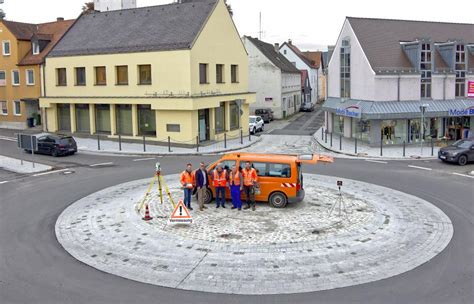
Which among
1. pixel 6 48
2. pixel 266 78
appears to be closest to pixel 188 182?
pixel 6 48

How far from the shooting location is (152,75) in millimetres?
34000

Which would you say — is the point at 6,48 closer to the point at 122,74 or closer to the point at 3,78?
the point at 3,78

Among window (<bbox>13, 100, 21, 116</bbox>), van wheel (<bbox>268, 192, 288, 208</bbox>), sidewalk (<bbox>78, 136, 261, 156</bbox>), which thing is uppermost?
window (<bbox>13, 100, 21, 116</bbox>)

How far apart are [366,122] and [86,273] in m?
27.2

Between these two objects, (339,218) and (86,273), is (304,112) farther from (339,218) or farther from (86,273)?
(86,273)

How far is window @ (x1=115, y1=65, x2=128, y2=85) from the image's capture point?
35.8 meters

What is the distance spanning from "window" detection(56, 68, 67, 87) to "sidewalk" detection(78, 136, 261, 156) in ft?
18.4

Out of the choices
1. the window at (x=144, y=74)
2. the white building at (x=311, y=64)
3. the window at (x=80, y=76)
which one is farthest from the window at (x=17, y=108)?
the white building at (x=311, y=64)

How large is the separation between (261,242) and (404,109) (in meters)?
23.5

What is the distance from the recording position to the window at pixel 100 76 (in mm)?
36969

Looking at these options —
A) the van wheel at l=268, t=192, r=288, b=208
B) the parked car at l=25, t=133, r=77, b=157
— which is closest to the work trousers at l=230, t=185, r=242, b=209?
the van wheel at l=268, t=192, r=288, b=208

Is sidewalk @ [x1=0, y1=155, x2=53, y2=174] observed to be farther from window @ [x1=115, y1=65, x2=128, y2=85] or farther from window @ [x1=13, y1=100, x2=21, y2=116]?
window @ [x1=13, y1=100, x2=21, y2=116]

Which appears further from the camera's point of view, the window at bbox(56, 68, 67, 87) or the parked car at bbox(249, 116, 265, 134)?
the parked car at bbox(249, 116, 265, 134)

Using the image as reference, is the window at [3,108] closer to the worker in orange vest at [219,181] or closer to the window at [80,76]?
the window at [80,76]
